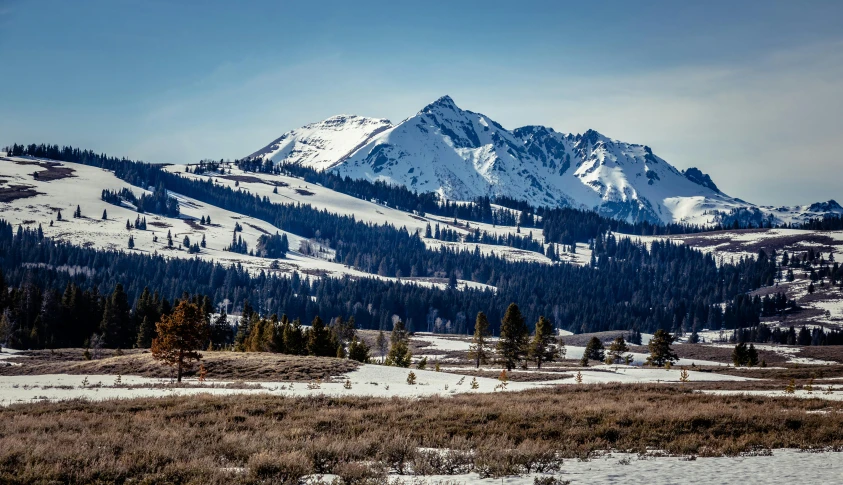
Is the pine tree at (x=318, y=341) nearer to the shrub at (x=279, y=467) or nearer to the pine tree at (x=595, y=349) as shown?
the pine tree at (x=595, y=349)

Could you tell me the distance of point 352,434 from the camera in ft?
65.0

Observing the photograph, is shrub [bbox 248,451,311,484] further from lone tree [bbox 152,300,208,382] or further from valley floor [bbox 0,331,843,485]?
lone tree [bbox 152,300,208,382]

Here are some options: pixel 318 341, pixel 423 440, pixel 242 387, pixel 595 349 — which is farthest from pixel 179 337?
pixel 595 349

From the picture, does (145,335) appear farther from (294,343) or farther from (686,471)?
(686,471)

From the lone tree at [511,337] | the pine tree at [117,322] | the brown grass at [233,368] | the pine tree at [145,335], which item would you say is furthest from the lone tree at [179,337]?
the pine tree at [117,322]

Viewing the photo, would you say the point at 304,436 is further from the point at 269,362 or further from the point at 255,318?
the point at 255,318

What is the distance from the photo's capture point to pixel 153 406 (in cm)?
2603

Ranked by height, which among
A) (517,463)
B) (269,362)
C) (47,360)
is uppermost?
(517,463)

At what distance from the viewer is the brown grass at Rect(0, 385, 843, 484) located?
1488 cm

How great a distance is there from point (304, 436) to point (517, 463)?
694 centimetres

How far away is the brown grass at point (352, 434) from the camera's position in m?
14.9

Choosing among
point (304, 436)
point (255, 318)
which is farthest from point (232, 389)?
point (255, 318)

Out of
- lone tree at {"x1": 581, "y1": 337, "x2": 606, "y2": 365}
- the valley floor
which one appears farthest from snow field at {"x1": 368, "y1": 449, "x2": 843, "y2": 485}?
lone tree at {"x1": 581, "y1": 337, "x2": 606, "y2": 365}

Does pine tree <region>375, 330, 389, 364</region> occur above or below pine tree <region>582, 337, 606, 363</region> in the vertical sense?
below
